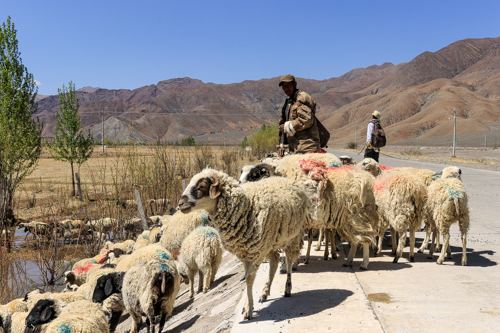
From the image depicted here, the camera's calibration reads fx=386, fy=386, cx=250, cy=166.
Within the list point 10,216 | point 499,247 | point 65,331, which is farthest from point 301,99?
point 10,216

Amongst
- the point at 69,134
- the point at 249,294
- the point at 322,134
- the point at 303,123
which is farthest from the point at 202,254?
the point at 69,134

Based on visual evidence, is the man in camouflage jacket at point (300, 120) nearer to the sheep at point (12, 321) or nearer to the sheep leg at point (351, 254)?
the sheep leg at point (351, 254)

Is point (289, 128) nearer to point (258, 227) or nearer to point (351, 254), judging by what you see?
point (351, 254)

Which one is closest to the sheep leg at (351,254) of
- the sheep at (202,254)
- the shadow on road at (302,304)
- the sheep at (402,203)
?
the sheep at (402,203)

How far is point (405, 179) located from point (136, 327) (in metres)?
4.70

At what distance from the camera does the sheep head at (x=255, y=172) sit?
18.1ft

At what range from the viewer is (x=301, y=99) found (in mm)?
6883

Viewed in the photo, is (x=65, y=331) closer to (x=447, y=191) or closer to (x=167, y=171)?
(x=447, y=191)

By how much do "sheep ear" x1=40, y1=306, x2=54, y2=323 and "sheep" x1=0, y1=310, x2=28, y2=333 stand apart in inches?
37.6

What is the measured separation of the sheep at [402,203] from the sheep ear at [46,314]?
195 inches

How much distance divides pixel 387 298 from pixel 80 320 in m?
3.51

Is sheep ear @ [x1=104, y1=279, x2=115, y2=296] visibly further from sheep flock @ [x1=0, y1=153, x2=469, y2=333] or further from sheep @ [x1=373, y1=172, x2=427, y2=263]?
sheep @ [x1=373, y1=172, x2=427, y2=263]

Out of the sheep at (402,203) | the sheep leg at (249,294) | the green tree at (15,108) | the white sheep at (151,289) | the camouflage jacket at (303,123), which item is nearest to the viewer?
the sheep leg at (249,294)

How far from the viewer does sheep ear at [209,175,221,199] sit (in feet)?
13.1
